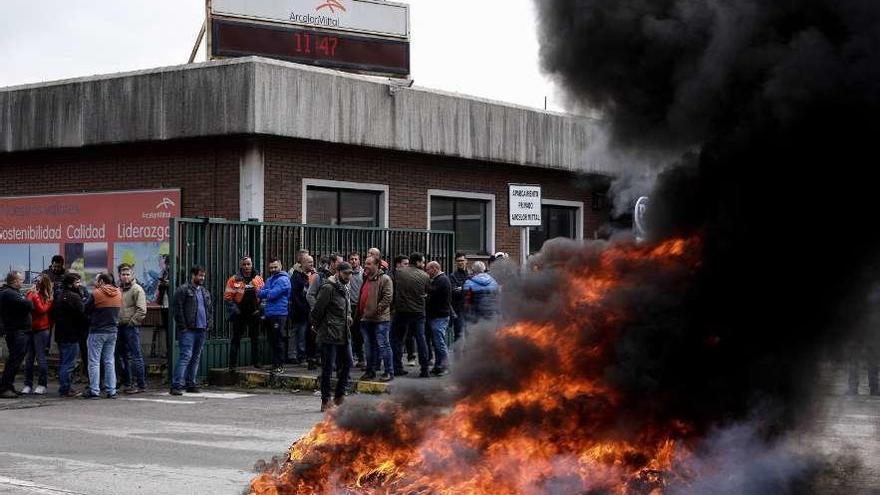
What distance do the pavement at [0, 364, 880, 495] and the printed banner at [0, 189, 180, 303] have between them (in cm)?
367

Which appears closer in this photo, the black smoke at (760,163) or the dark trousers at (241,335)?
the black smoke at (760,163)

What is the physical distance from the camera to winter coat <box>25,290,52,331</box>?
16.1 m

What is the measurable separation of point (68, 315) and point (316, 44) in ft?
27.5

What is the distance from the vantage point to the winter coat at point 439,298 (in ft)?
55.2

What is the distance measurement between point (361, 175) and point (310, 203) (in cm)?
113

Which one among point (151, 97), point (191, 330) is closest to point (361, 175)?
point (151, 97)

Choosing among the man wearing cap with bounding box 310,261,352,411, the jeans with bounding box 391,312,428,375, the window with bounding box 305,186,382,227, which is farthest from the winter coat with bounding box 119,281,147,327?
the window with bounding box 305,186,382,227

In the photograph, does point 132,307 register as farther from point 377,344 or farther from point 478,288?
point 478,288

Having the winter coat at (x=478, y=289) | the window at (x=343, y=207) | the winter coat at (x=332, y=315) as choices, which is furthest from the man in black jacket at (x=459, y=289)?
the winter coat at (x=332, y=315)

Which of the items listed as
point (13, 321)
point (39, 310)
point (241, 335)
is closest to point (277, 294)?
point (241, 335)

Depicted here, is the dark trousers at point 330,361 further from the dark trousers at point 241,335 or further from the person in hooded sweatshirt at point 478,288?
the dark trousers at point 241,335

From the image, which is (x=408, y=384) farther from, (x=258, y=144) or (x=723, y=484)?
(x=258, y=144)

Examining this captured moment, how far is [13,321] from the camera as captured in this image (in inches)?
625

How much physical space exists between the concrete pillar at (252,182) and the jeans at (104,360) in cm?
357
